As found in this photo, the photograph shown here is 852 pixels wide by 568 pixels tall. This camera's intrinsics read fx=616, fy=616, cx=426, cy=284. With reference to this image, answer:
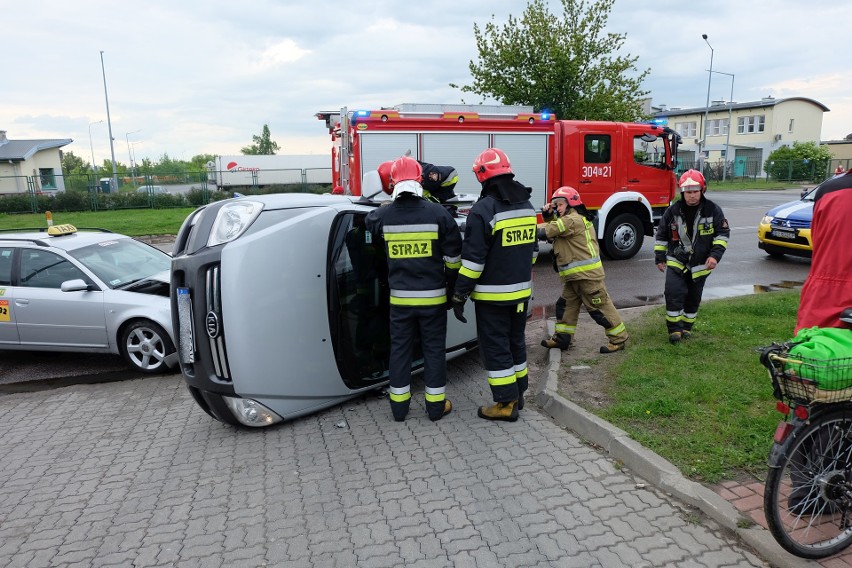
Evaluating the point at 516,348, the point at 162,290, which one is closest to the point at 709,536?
the point at 516,348

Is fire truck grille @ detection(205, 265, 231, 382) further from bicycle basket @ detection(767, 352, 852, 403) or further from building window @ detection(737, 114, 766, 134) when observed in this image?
building window @ detection(737, 114, 766, 134)

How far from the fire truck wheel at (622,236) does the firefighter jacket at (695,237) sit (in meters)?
5.89

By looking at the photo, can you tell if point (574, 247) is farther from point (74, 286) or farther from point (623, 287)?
point (74, 286)

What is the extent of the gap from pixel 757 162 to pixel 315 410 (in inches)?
2431

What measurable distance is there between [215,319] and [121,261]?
3429 millimetres

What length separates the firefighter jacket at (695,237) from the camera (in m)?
5.98

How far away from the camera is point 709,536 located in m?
3.05

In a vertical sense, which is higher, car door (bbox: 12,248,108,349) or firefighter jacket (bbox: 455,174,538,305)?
firefighter jacket (bbox: 455,174,538,305)

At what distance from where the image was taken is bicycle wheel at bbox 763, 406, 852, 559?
2.75 meters

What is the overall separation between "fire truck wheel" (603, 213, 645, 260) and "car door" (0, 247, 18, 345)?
961 centimetres

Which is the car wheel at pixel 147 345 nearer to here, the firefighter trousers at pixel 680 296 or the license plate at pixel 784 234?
the firefighter trousers at pixel 680 296

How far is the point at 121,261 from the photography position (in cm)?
683

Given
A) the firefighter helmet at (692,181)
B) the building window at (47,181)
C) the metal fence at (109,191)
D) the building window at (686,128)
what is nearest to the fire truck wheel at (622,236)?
the firefighter helmet at (692,181)

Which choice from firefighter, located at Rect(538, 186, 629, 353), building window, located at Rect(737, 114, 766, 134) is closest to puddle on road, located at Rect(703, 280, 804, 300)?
firefighter, located at Rect(538, 186, 629, 353)
